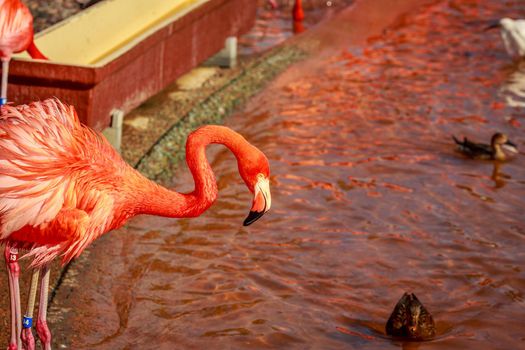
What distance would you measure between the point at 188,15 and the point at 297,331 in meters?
5.12

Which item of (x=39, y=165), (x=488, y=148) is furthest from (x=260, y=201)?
(x=488, y=148)

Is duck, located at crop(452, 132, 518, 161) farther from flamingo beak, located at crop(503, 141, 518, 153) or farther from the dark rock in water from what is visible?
the dark rock in water

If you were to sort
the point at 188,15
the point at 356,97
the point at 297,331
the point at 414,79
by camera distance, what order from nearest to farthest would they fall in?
the point at 297,331
the point at 188,15
the point at 356,97
the point at 414,79

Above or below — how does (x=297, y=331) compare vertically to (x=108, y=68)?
below

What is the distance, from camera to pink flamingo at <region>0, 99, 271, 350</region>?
214 inches

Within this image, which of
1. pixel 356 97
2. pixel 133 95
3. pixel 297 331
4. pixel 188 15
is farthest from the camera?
pixel 356 97

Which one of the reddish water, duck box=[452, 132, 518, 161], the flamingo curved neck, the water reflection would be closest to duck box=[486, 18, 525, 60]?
the water reflection

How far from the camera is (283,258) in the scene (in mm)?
7922

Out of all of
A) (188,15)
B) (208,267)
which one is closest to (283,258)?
(208,267)

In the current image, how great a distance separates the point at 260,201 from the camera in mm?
5508

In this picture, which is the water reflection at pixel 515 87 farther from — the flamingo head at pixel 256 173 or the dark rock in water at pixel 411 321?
the flamingo head at pixel 256 173

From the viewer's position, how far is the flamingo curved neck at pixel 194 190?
19.0 ft

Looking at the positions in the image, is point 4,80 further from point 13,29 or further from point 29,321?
point 29,321

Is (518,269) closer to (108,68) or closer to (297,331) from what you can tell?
(297,331)
